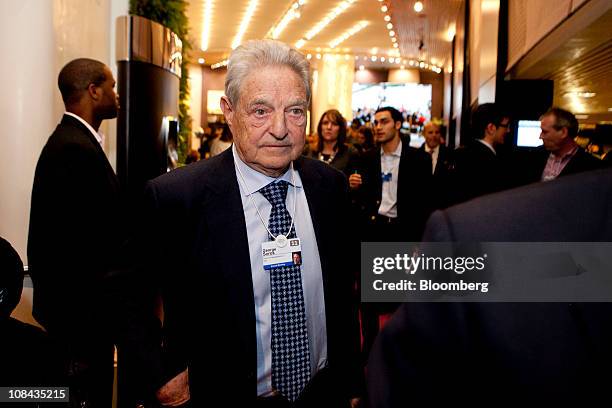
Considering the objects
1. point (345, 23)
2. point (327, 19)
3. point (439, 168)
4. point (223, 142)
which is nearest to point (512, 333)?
point (223, 142)

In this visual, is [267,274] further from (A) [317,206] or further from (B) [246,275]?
(A) [317,206]

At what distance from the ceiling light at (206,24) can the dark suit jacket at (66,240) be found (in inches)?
395

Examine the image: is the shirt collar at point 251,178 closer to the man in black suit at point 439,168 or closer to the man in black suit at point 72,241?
the man in black suit at point 72,241

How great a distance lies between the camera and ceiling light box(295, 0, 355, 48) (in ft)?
38.8

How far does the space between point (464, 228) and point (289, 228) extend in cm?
121

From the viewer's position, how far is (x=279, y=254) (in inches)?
66.3

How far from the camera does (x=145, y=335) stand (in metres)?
1.70

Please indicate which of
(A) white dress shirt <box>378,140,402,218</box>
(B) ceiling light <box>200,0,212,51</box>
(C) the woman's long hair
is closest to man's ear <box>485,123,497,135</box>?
(A) white dress shirt <box>378,140,402,218</box>

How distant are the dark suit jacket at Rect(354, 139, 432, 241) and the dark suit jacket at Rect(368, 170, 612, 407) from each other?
4298 millimetres

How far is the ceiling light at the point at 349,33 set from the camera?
46.5ft

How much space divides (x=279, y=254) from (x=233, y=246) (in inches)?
5.2

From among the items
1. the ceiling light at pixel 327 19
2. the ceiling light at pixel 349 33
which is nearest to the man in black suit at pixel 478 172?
the ceiling light at pixel 327 19

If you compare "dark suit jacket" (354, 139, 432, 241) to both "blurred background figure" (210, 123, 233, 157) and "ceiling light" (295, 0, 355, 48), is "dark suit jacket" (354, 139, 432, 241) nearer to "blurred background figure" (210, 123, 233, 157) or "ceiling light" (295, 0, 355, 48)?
"blurred background figure" (210, 123, 233, 157)

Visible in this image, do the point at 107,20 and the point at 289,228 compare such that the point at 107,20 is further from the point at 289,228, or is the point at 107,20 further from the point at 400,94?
the point at 400,94
